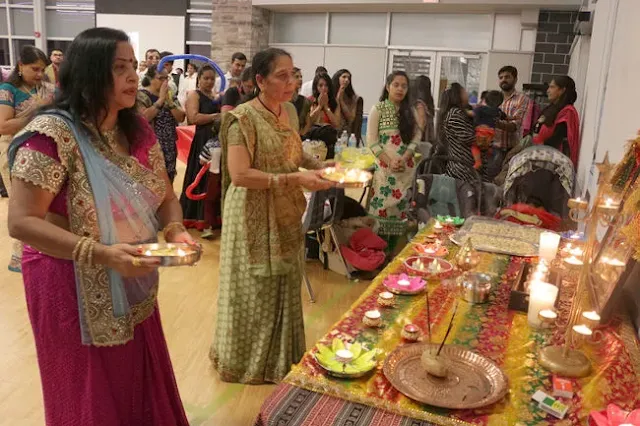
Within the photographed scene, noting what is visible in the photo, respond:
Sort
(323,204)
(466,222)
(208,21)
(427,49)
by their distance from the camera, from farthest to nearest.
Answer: (208,21), (427,49), (323,204), (466,222)

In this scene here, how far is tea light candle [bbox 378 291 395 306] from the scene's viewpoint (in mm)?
1577

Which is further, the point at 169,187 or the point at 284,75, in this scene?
the point at 284,75

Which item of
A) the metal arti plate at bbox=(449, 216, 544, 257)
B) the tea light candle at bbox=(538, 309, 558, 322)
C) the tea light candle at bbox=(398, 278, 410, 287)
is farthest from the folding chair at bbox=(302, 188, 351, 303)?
the tea light candle at bbox=(538, 309, 558, 322)

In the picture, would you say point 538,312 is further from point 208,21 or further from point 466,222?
point 208,21

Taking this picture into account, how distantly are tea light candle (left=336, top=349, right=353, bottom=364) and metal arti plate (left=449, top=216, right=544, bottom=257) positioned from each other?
3.56ft

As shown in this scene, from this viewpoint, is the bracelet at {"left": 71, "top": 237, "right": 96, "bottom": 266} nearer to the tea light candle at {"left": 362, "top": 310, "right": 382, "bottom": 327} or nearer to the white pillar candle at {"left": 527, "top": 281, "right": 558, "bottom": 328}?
the tea light candle at {"left": 362, "top": 310, "right": 382, "bottom": 327}

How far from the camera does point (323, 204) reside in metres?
3.30

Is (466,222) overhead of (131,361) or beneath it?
overhead

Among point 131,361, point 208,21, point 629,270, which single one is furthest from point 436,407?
point 208,21

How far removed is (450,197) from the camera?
138 inches

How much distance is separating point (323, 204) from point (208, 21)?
7617 mm

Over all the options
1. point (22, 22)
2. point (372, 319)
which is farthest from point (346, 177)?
point (22, 22)

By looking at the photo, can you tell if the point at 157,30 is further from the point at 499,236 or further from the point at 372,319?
the point at 372,319

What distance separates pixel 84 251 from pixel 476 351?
37.4 inches
